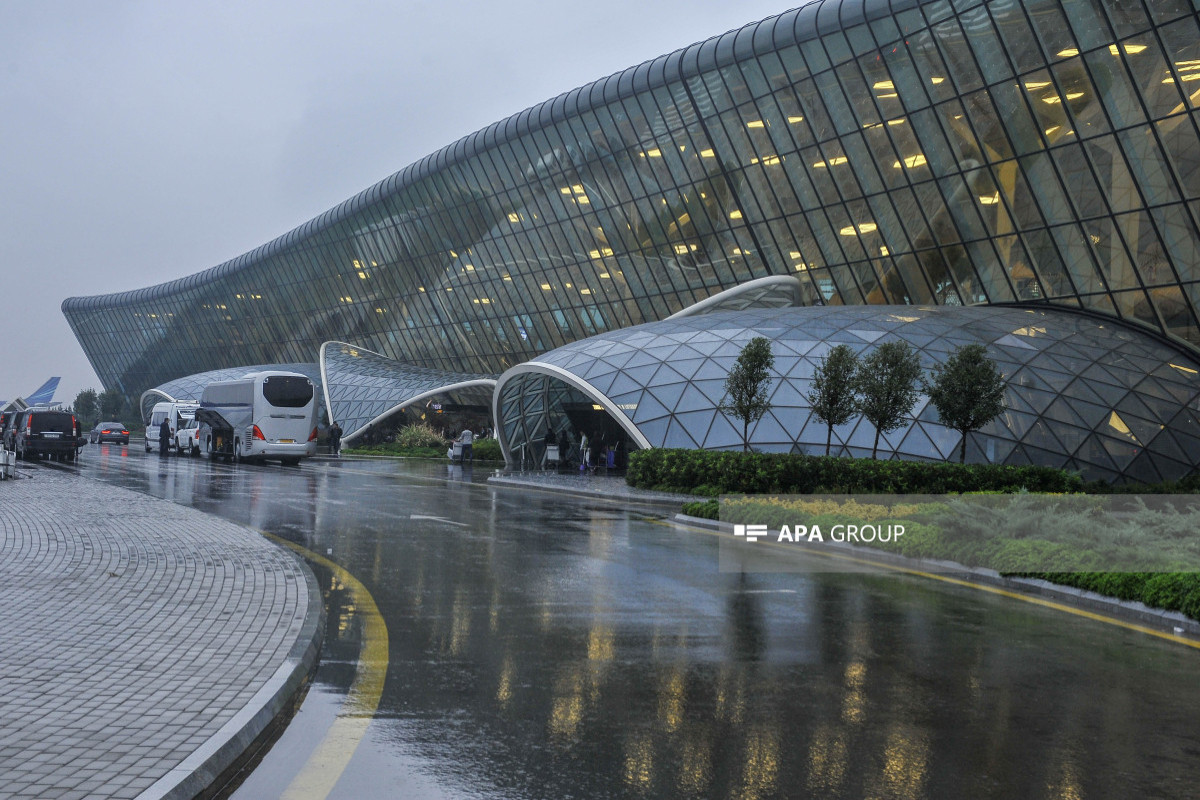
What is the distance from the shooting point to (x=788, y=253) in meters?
42.2

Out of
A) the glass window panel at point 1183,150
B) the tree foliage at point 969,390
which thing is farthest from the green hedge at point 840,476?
the glass window panel at point 1183,150

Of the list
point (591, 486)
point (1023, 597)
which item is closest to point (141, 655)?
point (1023, 597)

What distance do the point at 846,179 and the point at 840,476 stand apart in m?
19.5

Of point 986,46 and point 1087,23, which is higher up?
point 986,46

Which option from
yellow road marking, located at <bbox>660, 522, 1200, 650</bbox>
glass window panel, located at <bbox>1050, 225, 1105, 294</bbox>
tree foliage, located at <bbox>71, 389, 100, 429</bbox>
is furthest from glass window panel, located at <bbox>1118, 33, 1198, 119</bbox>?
tree foliage, located at <bbox>71, 389, 100, 429</bbox>

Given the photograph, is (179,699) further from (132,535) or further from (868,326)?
(868,326)

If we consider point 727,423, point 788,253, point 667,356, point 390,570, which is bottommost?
point 390,570

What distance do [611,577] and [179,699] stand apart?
249 inches

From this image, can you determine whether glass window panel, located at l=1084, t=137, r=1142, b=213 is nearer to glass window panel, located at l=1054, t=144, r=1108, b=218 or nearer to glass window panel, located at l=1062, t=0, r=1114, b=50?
glass window panel, located at l=1054, t=144, r=1108, b=218

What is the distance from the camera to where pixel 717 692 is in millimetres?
6523

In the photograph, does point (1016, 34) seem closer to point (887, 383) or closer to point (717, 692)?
point (887, 383)

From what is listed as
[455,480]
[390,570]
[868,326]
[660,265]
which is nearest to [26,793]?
[390,570]

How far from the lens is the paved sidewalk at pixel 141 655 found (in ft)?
15.3

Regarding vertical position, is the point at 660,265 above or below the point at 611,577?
above
